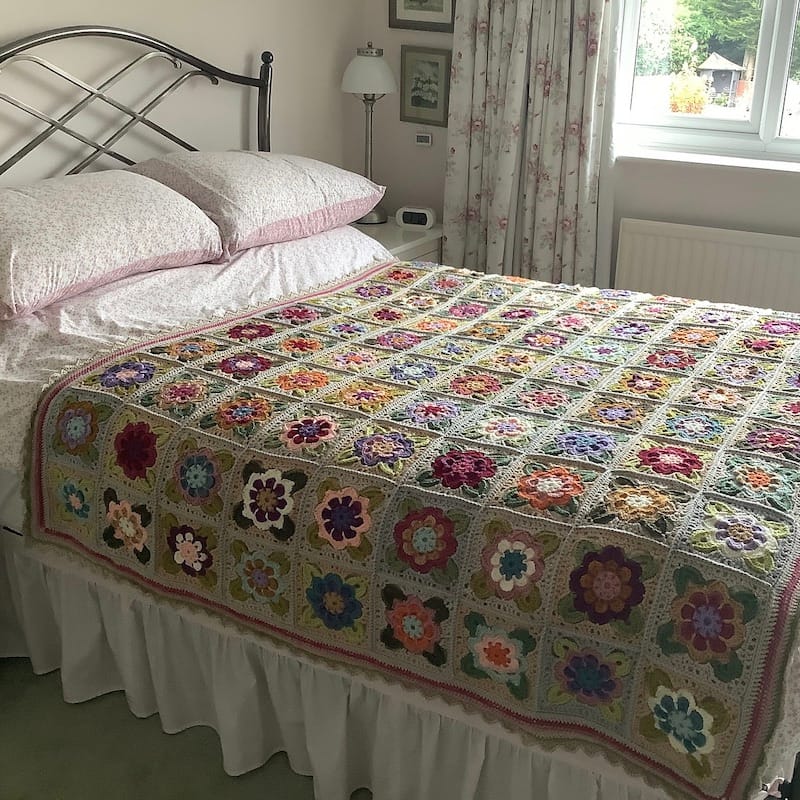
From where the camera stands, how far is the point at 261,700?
1832 mm

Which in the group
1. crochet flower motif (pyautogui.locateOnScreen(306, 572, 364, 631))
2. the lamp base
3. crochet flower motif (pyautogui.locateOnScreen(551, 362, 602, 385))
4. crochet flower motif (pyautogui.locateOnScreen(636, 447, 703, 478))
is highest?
the lamp base

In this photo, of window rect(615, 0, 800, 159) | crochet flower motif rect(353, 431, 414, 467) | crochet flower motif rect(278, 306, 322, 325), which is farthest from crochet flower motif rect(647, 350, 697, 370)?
window rect(615, 0, 800, 159)

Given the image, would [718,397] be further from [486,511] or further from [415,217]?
[415,217]

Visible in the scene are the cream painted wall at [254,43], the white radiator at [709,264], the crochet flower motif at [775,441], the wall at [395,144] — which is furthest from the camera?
the wall at [395,144]

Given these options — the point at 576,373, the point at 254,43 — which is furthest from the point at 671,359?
the point at 254,43

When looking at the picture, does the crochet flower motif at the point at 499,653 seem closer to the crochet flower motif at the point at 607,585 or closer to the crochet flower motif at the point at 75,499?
the crochet flower motif at the point at 607,585

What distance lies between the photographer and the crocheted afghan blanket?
136 cm

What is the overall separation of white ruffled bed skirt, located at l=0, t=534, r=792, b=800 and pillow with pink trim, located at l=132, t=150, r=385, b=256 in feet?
3.62

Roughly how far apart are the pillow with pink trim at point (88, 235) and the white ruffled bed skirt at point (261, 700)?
0.59 m

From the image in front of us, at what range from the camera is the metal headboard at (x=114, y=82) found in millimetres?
2574

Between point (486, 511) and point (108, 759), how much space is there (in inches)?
40.1

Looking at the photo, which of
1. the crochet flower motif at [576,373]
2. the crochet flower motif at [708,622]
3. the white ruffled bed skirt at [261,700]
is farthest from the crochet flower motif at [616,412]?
the white ruffled bed skirt at [261,700]

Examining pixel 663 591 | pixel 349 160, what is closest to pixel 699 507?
pixel 663 591

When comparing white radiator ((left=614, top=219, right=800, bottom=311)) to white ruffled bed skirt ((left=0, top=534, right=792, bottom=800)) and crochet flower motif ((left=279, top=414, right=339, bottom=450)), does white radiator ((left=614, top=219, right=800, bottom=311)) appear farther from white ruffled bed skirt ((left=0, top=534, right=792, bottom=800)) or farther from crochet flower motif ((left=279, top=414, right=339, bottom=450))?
white ruffled bed skirt ((left=0, top=534, right=792, bottom=800))
